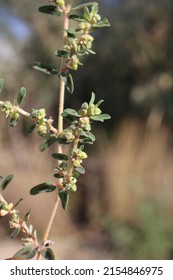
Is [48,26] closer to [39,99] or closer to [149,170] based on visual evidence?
[39,99]

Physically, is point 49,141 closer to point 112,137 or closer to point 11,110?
point 11,110

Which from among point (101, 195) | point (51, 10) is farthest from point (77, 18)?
point (101, 195)

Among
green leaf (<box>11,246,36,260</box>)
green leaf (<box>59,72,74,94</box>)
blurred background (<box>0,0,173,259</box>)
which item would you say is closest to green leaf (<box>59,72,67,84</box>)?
green leaf (<box>59,72,74,94</box>)

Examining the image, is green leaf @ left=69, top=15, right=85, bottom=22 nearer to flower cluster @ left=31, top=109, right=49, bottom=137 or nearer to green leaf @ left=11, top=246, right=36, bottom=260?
flower cluster @ left=31, top=109, right=49, bottom=137

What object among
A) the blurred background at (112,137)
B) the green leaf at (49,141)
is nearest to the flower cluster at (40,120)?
the green leaf at (49,141)

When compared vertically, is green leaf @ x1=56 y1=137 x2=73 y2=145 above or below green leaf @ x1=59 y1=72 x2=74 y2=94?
below

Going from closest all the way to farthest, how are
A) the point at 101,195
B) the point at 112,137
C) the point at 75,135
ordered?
1. the point at 75,135
2. the point at 101,195
3. the point at 112,137

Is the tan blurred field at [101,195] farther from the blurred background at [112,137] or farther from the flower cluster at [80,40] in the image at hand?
the flower cluster at [80,40]

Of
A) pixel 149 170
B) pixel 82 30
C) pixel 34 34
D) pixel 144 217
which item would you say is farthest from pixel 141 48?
pixel 82 30
